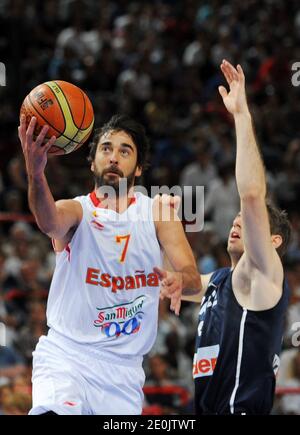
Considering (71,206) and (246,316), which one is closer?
(246,316)

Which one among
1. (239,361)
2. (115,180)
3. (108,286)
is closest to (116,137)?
(115,180)

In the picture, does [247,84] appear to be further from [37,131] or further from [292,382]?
[37,131]

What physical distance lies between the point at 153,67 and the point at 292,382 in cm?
651

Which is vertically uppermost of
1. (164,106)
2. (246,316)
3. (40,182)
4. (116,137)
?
(164,106)

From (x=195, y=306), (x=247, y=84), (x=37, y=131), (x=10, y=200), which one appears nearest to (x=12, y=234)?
(x=10, y=200)

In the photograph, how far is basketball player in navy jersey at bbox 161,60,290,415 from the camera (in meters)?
5.25

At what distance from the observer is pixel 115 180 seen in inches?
230

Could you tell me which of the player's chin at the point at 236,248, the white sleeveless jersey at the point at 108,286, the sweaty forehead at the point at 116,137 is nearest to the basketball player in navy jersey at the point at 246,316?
the player's chin at the point at 236,248

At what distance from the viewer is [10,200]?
11961 millimetres

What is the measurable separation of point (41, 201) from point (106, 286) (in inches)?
30.2

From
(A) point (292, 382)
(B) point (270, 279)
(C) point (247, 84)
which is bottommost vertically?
(A) point (292, 382)

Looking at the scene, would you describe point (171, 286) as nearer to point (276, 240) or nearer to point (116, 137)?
point (276, 240)

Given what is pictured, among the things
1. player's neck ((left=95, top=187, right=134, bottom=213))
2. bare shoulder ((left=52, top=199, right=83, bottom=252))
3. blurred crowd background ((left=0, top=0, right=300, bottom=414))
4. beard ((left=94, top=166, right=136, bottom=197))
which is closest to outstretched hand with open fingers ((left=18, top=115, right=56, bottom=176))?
bare shoulder ((left=52, top=199, right=83, bottom=252))

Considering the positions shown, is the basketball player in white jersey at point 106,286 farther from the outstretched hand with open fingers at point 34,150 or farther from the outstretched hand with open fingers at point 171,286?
the outstretched hand with open fingers at point 171,286
